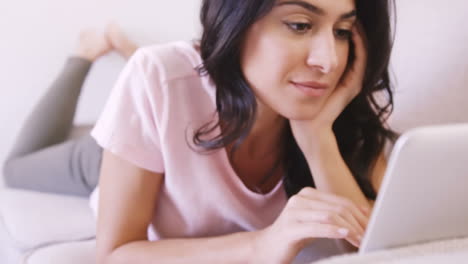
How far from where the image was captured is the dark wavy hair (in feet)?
2.47

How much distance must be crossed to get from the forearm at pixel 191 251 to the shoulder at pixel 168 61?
25 centimetres

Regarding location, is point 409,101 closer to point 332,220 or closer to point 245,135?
point 245,135

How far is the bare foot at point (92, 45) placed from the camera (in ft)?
5.09

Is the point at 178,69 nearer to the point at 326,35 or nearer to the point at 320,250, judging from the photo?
the point at 326,35

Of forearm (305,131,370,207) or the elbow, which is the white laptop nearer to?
forearm (305,131,370,207)

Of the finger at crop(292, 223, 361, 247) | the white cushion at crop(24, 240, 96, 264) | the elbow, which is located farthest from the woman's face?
the elbow

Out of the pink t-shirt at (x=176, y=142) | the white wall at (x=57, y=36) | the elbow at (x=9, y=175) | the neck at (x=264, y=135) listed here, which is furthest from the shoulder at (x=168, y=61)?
the white wall at (x=57, y=36)

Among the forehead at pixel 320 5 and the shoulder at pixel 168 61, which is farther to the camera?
the shoulder at pixel 168 61

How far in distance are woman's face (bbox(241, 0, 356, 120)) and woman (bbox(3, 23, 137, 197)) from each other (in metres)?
0.66

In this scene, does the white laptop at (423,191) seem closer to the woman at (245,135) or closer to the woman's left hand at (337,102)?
the woman at (245,135)

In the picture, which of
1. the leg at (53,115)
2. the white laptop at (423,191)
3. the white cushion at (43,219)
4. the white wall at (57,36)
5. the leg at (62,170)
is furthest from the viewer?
the white wall at (57,36)

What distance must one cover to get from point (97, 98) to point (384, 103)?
37.8 inches

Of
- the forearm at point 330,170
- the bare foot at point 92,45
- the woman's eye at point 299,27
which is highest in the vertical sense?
the woman's eye at point 299,27

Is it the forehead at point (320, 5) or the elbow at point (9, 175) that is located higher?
the forehead at point (320, 5)
